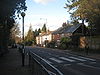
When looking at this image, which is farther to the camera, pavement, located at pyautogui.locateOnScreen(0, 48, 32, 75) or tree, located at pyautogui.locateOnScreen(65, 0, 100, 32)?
tree, located at pyautogui.locateOnScreen(65, 0, 100, 32)

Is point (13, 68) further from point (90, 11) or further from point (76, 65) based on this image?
point (90, 11)

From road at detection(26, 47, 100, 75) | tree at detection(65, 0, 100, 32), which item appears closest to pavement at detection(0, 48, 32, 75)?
road at detection(26, 47, 100, 75)

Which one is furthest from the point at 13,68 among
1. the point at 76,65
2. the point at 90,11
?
the point at 90,11

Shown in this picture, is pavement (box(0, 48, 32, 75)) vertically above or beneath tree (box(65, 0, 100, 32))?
beneath

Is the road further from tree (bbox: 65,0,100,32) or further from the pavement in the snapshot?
tree (bbox: 65,0,100,32)

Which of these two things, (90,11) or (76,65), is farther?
(90,11)

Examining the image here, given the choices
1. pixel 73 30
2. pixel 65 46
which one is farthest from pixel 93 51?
pixel 73 30

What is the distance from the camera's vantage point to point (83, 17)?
49.6m

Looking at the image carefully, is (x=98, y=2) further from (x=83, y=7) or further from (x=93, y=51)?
(x=93, y=51)

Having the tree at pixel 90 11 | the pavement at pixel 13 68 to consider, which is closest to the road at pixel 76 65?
the pavement at pixel 13 68

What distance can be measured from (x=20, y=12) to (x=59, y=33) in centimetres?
8097

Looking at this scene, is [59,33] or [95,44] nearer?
[95,44]

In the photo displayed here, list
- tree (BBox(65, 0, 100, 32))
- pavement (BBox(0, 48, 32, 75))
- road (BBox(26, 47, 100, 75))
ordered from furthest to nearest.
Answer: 1. tree (BBox(65, 0, 100, 32))
2. road (BBox(26, 47, 100, 75))
3. pavement (BBox(0, 48, 32, 75))

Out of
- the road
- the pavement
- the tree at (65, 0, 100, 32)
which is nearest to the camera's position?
the pavement
